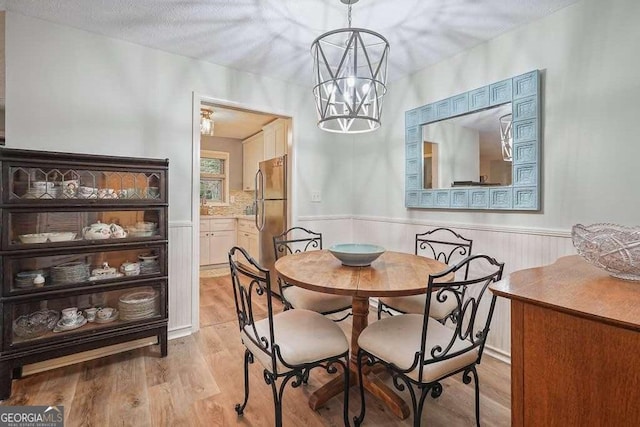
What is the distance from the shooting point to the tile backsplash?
5.72 m

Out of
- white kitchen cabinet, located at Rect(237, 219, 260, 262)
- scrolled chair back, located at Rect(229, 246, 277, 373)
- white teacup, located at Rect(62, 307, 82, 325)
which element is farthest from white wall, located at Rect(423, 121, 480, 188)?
white teacup, located at Rect(62, 307, 82, 325)

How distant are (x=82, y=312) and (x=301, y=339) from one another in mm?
1709

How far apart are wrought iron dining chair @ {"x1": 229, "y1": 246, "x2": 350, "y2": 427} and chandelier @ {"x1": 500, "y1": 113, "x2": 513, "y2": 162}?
174 cm

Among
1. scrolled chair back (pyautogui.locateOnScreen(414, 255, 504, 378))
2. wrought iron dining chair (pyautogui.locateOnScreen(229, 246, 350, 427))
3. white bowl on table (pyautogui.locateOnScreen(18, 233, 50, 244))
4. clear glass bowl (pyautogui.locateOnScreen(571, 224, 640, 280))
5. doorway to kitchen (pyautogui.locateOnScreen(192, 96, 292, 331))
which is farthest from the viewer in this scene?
doorway to kitchen (pyautogui.locateOnScreen(192, 96, 292, 331))

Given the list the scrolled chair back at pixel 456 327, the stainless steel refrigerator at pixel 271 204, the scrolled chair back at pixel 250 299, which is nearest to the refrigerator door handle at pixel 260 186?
the stainless steel refrigerator at pixel 271 204

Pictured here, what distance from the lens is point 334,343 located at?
148 cm

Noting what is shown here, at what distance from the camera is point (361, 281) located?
149cm

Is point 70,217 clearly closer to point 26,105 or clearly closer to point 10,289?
point 10,289

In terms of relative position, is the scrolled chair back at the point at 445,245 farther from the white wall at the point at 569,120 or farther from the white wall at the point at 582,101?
the white wall at the point at 582,101

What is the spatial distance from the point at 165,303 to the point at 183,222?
0.69 meters

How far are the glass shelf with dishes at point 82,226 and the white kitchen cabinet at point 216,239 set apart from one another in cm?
276

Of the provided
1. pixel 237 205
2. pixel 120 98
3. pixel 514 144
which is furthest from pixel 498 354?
pixel 237 205

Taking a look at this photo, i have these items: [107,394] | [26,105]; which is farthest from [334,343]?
[26,105]

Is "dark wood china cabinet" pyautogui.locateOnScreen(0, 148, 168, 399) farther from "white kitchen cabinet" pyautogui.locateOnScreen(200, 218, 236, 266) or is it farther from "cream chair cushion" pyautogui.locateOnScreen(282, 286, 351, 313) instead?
"white kitchen cabinet" pyautogui.locateOnScreen(200, 218, 236, 266)
